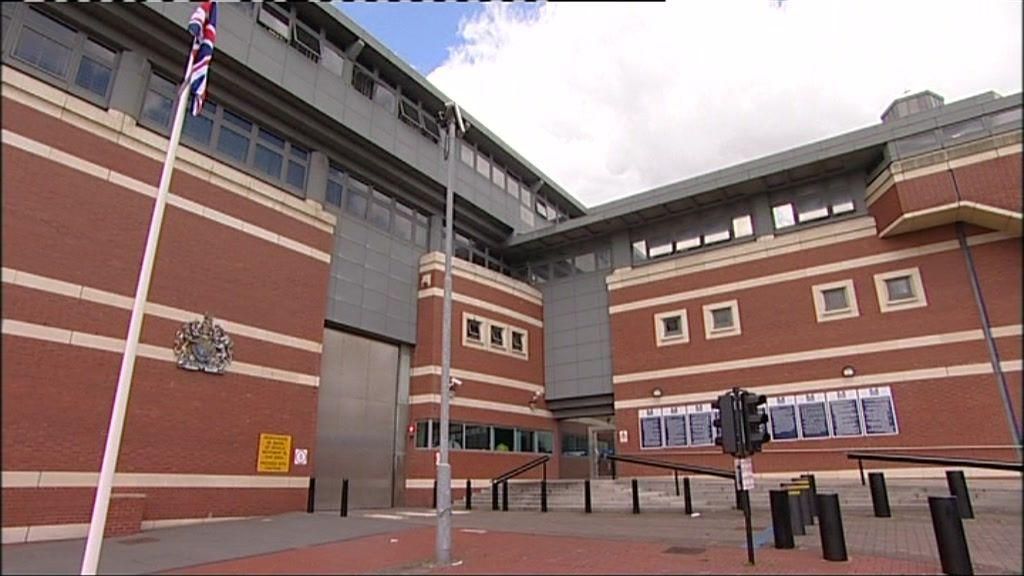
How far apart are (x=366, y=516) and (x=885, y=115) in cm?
2189

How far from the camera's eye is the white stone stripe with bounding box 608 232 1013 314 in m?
18.3

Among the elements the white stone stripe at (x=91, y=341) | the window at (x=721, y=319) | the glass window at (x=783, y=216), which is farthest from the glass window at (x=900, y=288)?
the white stone stripe at (x=91, y=341)

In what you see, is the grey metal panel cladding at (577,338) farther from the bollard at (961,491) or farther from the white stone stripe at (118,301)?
the bollard at (961,491)

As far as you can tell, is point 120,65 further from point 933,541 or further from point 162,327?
point 933,541

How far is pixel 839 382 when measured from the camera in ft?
64.7

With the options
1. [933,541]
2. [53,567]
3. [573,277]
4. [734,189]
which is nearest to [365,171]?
[573,277]

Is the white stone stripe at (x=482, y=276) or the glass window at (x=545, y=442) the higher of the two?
the white stone stripe at (x=482, y=276)

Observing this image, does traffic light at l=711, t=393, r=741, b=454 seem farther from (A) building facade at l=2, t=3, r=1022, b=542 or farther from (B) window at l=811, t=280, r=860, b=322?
(B) window at l=811, t=280, r=860, b=322

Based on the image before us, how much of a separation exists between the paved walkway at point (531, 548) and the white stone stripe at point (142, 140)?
8.46m

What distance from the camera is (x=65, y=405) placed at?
12.6 meters

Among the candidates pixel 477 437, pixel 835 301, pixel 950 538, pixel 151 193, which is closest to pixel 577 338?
pixel 477 437

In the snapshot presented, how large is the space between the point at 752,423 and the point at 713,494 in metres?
9.38

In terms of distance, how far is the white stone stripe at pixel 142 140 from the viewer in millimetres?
13172

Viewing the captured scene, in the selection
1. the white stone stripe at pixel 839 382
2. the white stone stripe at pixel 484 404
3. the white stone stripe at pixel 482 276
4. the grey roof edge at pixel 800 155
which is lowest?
the white stone stripe at pixel 484 404
